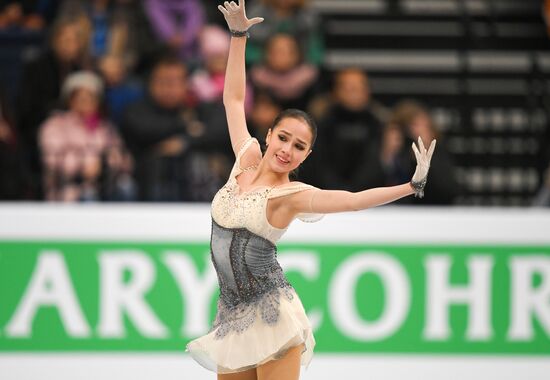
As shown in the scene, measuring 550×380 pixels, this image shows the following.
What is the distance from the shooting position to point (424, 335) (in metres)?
6.81

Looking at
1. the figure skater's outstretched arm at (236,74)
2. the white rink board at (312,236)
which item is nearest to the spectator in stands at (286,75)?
the white rink board at (312,236)

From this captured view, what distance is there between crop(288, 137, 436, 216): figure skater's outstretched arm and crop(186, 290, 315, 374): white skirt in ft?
1.39

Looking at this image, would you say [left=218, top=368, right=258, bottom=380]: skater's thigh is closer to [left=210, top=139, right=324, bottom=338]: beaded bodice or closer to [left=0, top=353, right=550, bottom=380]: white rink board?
[left=210, top=139, right=324, bottom=338]: beaded bodice

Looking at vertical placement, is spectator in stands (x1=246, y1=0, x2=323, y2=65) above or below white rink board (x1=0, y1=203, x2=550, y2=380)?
above

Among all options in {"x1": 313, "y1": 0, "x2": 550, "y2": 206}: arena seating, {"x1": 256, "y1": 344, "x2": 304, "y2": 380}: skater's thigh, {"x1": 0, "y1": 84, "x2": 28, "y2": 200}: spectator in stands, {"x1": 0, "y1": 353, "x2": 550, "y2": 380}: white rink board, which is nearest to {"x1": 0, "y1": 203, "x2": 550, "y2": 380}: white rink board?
{"x1": 0, "y1": 353, "x2": 550, "y2": 380}: white rink board

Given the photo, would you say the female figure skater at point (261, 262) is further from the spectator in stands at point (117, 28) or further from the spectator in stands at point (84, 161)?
the spectator in stands at point (117, 28)

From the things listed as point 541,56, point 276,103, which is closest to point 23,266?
point 276,103

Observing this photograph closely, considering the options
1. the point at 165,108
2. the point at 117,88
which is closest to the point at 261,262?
the point at 165,108

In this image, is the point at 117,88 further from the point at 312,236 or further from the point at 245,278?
the point at 245,278

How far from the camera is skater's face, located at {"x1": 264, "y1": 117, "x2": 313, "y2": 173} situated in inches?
171

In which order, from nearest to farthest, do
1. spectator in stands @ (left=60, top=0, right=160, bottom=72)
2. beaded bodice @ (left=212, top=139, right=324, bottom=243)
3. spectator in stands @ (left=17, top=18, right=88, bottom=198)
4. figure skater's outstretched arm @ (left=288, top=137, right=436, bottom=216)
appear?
figure skater's outstretched arm @ (left=288, top=137, right=436, bottom=216)
beaded bodice @ (left=212, top=139, right=324, bottom=243)
spectator in stands @ (left=17, top=18, right=88, bottom=198)
spectator in stands @ (left=60, top=0, right=160, bottom=72)

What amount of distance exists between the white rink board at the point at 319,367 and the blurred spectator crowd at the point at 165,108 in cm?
114

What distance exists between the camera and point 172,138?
25.5 feet

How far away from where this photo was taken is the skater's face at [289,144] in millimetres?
4355
